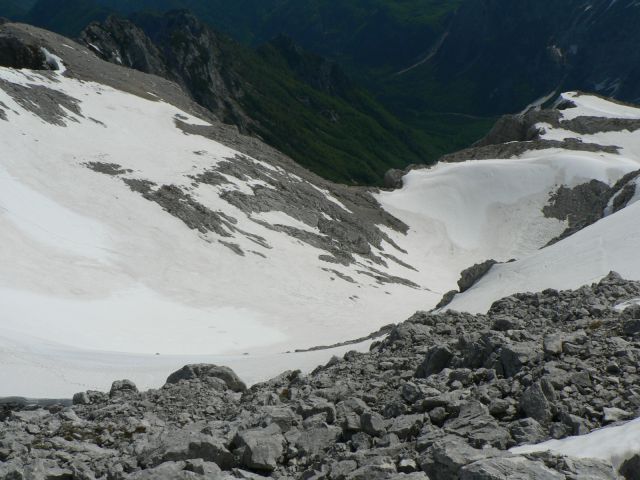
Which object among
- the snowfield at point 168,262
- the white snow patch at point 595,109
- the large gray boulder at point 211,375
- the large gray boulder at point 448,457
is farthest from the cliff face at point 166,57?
the large gray boulder at point 448,457

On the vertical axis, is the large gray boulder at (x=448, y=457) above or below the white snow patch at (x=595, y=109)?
below

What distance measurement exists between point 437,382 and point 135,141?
4996cm

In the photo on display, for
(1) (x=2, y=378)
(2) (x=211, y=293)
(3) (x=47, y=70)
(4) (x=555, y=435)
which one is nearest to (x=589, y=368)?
(4) (x=555, y=435)

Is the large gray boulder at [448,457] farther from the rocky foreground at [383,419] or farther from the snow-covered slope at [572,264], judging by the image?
the snow-covered slope at [572,264]

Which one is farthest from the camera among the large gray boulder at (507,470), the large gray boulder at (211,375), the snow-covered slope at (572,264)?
the snow-covered slope at (572,264)

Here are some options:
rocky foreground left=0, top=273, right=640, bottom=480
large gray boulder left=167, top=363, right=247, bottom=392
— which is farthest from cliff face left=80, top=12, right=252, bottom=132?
rocky foreground left=0, top=273, right=640, bottom=480

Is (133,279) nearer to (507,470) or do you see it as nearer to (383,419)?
(383,419)

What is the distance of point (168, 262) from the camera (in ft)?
131

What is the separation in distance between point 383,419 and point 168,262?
30.4 m

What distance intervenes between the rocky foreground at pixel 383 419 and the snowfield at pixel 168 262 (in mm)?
5212

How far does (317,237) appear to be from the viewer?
54281mm

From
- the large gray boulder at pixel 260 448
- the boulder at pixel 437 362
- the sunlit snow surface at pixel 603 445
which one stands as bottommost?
the large gray boulder at pixel 260 448

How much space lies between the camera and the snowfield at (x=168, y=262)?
23.9 metres

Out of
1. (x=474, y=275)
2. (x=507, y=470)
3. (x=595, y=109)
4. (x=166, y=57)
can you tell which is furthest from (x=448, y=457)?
(x=166, y=57)
